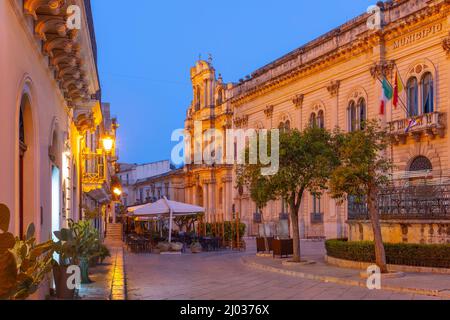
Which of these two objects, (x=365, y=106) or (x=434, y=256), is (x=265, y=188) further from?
(x=365, y=106)

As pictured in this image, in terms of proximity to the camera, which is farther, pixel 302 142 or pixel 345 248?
pixel 302 142

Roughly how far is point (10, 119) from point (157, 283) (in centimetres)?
943

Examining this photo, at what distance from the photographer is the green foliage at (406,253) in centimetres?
1613

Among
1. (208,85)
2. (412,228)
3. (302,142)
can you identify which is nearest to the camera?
(412,228)

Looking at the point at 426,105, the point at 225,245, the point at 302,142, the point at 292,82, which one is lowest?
the point at 225,245

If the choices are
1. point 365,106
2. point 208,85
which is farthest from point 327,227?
point 208,85

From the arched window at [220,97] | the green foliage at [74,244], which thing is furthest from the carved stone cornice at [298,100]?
the green foliage at [74,244]

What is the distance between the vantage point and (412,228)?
18031 millimetres

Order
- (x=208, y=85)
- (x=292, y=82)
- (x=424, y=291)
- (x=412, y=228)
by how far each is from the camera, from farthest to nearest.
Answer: (x=208, y=85) < (x=292, y=82) < (x=412, y=228) < (x=424, y=291)

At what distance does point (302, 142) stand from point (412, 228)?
15.5ft

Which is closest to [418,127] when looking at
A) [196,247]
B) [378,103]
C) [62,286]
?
[378,103]

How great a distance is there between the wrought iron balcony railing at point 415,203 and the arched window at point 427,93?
13.4 m

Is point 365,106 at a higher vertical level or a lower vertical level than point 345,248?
higher

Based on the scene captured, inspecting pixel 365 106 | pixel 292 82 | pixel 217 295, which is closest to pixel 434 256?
→ pixel 217 295
